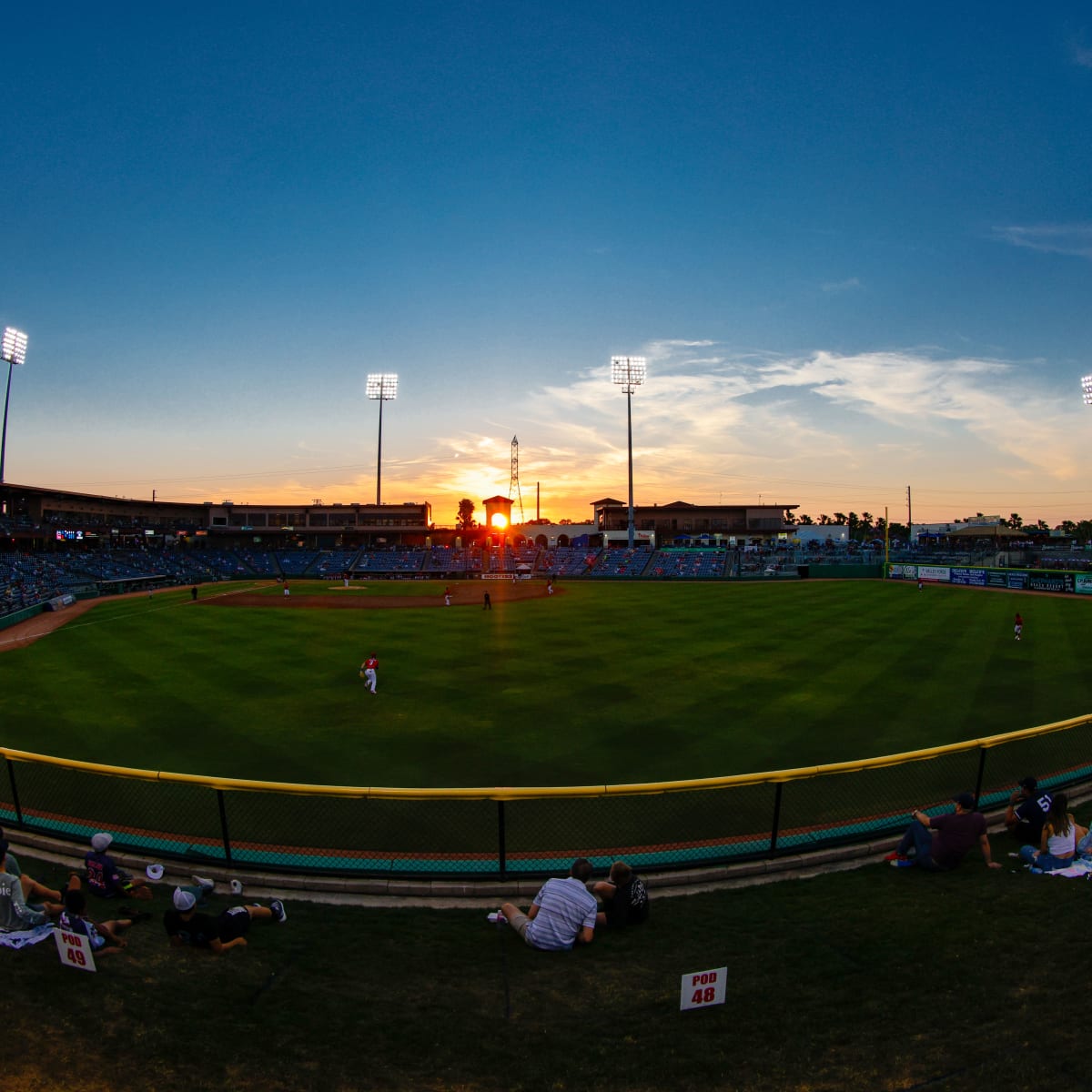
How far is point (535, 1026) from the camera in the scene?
5.30 m

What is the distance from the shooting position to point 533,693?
63.7ft

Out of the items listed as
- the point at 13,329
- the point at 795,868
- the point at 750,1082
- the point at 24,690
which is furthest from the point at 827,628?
the point at 13,329

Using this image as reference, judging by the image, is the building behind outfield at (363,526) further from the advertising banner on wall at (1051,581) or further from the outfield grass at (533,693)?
the outfield grass at (533,693)

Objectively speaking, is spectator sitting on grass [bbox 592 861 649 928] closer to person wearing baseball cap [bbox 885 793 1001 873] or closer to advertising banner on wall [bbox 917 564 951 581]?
person wearing baseball cap [bbox 885 793 1001 873]

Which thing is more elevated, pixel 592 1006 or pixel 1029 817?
pixel 1029 817

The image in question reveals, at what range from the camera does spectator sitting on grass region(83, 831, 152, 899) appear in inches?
296

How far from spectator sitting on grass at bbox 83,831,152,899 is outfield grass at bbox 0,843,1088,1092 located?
17 centimetres

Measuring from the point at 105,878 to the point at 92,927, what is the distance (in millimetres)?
1475

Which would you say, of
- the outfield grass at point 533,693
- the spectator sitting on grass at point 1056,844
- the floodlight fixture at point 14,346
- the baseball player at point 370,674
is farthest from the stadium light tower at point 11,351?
the spectator sitting on grass at point 1056,844

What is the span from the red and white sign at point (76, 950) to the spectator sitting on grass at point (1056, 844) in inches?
396

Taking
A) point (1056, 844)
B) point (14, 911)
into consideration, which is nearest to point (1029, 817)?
point (1056, 844)

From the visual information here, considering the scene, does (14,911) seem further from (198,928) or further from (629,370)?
(629,370)

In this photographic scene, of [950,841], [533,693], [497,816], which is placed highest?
[950,841]

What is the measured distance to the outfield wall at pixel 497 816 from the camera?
8.58 meters
